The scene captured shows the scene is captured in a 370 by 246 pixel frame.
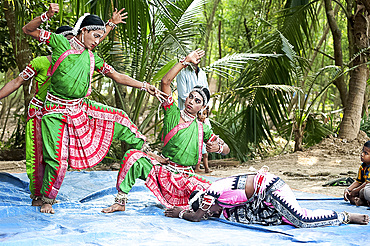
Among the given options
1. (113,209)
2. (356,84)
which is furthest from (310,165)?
(113,209)

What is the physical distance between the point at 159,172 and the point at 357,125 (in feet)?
18.5

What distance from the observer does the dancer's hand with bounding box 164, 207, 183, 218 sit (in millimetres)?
2904

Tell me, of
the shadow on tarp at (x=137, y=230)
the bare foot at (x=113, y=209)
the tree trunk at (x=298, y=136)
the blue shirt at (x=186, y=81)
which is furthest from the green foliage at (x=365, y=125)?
the bare foot at (x=113, y=209)

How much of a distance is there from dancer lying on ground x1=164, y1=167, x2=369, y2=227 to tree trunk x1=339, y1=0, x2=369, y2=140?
5.26m

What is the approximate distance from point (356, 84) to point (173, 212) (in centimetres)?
578

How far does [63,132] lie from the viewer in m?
3.20

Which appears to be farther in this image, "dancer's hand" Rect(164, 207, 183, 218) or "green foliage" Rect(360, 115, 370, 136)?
"green foliage" Rect(360, 115, 370, 136)

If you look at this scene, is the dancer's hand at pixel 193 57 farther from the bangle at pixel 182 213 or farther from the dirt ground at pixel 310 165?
the dirt ground at pixel 310 165

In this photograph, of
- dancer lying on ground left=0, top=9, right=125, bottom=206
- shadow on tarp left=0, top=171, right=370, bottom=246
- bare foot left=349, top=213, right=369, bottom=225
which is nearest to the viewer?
shadow on tarp left=0, top=171, right=370, bottom=246

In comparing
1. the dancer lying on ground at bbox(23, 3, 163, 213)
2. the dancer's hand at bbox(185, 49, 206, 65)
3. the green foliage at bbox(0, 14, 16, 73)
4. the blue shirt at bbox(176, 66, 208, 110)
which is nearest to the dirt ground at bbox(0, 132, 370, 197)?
the blue shirt at bbox(176, 66, 208, 110)

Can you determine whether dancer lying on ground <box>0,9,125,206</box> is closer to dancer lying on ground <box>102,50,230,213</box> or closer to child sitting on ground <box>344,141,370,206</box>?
dancer lying on ground <box>102,50,230,213</box>

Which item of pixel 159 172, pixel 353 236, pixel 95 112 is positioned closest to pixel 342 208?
pixel 353 236

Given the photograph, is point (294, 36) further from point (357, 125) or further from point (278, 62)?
point (357, 125)

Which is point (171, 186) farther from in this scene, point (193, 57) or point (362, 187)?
point (362, 187)
